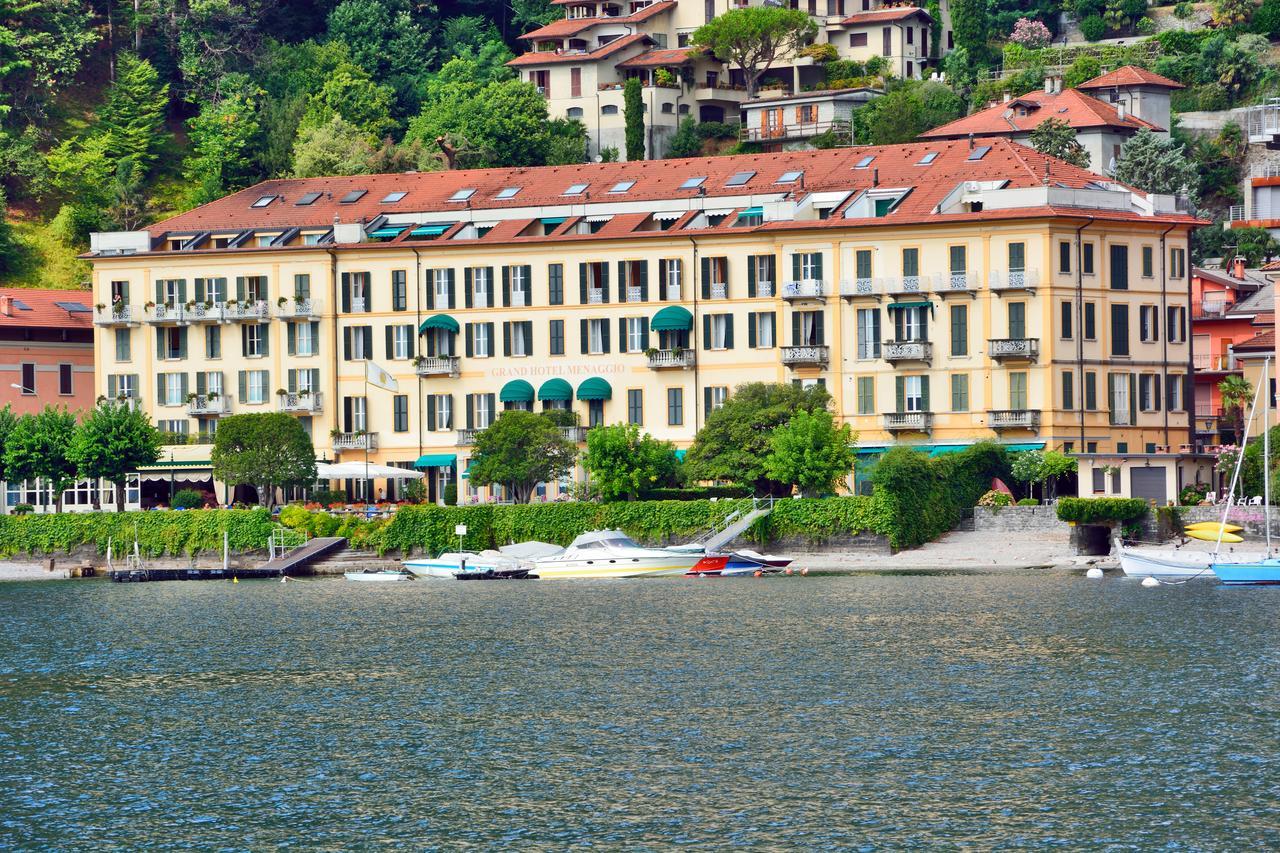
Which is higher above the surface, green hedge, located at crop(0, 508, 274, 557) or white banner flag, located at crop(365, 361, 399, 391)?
white banner flag, located at crop(365, 361, 399, 391)

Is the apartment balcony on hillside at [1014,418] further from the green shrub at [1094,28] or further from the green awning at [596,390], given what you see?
the green shrub at [1094,28]

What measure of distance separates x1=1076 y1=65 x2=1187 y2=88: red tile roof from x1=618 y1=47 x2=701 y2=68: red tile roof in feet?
89.0

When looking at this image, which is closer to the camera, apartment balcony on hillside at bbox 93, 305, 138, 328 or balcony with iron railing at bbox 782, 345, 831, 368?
balcony with iron railing at bbox 782, 345, 831, 368

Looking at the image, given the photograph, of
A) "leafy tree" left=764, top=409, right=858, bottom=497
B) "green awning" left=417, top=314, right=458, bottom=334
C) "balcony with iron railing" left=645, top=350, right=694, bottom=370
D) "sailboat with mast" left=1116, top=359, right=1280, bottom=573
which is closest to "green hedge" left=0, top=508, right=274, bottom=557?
"green awning" left=417, top=314, right=458, bottom=334

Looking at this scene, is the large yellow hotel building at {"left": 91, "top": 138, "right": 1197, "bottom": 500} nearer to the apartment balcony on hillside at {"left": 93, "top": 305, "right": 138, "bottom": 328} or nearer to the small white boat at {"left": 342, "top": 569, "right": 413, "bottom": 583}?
the apartment balcony on hillside at {"left": 93, "top": 305, "right": 138, "bottom": 328}

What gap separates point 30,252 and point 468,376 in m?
40.6

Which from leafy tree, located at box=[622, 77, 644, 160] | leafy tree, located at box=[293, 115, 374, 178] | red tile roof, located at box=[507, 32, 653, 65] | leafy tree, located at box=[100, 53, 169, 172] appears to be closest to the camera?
leafy tree, located at box=[293, 115, 374, 178]

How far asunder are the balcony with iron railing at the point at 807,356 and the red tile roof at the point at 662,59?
50.7m

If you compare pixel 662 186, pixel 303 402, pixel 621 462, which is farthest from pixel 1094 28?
pixel 621 462

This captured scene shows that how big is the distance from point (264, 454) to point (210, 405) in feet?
44.4

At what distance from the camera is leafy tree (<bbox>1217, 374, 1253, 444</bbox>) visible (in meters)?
123

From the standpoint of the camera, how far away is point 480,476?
114812mm

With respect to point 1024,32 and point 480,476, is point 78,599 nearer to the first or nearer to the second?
point 480,476

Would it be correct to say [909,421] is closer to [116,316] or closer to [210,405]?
[210,405]
